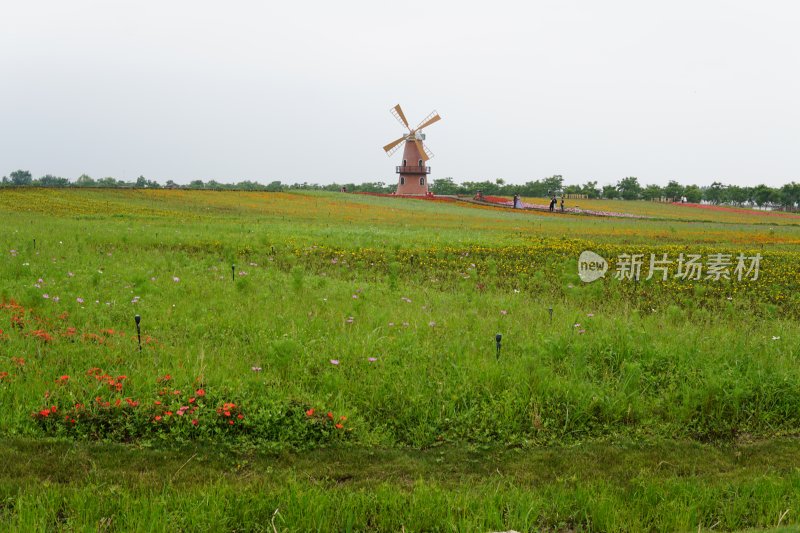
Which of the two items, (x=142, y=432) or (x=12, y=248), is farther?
(x=12, y=248)

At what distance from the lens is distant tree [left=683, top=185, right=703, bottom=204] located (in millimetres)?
115188

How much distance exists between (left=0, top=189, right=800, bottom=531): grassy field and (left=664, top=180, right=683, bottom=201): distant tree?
386ft

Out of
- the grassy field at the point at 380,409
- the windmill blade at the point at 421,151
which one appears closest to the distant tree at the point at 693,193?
the windmill blade at the point at 421,151

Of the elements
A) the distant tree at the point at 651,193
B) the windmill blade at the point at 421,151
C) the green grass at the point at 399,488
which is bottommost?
the green grass at the point at 399,488

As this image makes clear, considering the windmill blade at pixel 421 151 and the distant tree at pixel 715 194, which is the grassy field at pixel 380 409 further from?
the distant tree at pixel 715 194

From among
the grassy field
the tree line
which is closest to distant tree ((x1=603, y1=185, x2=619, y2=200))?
the tree line

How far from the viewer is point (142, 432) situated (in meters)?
5.60

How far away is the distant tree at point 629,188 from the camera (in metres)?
113

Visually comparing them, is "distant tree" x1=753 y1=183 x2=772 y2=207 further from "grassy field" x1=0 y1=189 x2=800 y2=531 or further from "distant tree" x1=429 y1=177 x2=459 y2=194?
"grassy field" x1=0 y1=189 x2=800 y2=531

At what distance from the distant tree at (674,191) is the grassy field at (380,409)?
118m

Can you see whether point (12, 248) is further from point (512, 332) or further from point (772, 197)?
point (772, 197)

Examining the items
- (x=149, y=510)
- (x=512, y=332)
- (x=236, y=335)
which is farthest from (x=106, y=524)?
(x=512, y=332)

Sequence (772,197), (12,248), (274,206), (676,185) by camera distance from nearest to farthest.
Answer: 1. (12,248)
2. (274,206)
3. (772,197)
4. (676,185)

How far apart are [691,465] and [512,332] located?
136 inches
